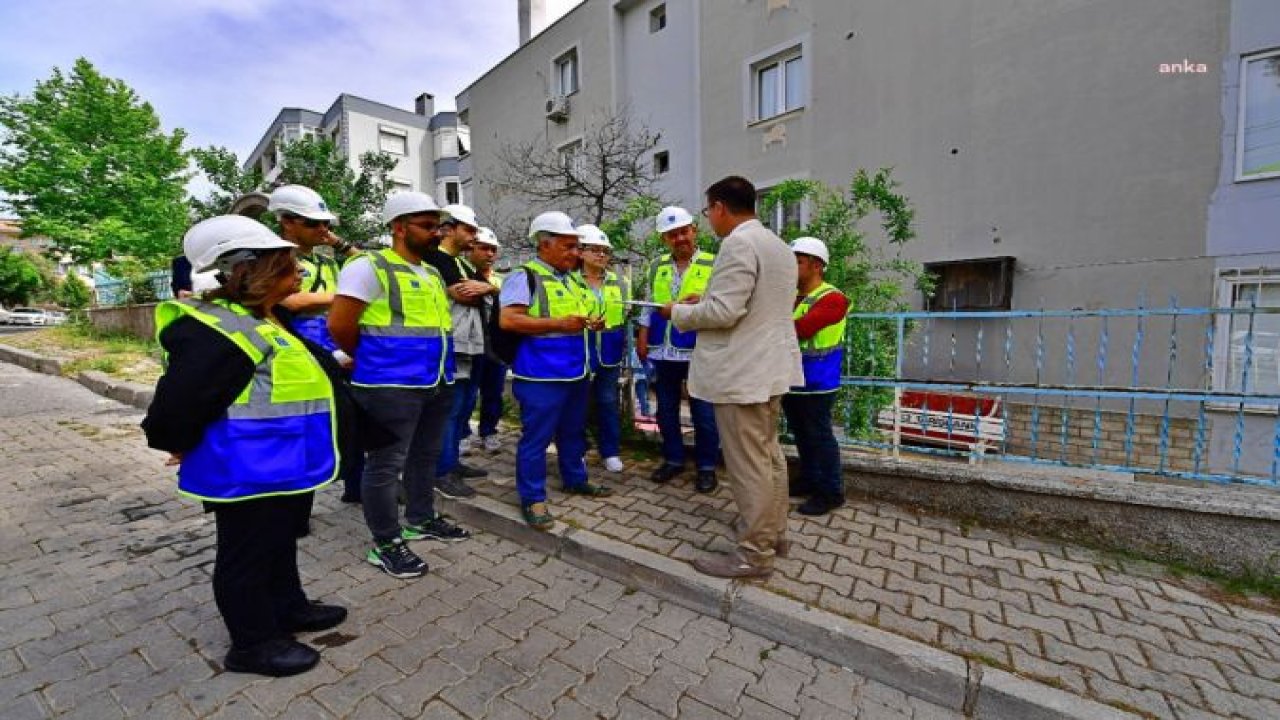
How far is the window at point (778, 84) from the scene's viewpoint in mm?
11492

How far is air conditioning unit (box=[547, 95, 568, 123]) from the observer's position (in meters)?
16.5

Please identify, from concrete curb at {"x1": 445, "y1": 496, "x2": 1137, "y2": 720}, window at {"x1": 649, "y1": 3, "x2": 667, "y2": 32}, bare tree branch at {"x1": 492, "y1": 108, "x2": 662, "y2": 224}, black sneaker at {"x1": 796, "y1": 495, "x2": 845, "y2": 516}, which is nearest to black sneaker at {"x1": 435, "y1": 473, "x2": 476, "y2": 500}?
concrete curb at {"x1": 445, "y1": 496, "x2": 1137, "y2": 720}

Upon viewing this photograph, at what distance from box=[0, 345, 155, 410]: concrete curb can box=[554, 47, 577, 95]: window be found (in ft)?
42.2

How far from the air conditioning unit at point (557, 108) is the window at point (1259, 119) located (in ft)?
45.8

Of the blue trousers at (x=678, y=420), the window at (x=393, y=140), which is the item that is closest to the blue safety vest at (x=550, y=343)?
the blue trousers at (x=678, y=420)

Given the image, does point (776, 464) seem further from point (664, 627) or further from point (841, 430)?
point (841, 430)

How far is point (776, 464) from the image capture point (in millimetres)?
2906

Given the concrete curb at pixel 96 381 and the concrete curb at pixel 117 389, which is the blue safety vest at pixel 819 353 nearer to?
the concrete curb at pixel 96 381

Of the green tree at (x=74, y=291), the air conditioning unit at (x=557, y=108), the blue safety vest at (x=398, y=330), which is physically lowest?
the blue safety vest at (x=398, y=330)

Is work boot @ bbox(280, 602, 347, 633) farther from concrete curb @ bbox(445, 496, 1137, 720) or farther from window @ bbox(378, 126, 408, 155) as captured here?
window @ bbox(378, 126, 408, 155)

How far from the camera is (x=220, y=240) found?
2.00 meters

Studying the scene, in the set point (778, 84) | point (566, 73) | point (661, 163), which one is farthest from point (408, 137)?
point (778, 84)

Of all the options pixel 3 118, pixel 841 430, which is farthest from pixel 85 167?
pixel 841 430

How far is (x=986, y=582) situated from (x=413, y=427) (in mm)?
3086
